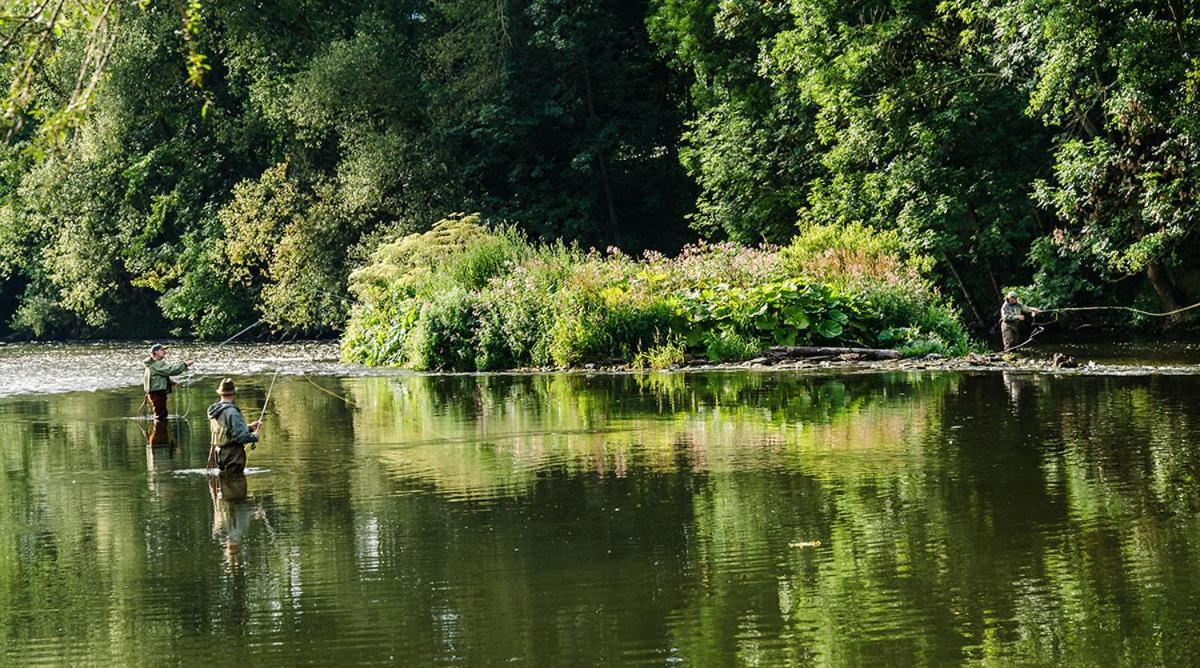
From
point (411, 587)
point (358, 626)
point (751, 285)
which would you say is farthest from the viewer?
point (751, 285)

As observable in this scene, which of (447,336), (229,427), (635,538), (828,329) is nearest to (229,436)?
(229,427)

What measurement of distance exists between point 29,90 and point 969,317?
33444 millimetres

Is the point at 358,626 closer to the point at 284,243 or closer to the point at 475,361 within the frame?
the point at 475,361

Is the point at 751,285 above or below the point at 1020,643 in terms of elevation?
above

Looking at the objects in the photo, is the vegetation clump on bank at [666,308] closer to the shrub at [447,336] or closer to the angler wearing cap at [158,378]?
the shrub at [447,336]

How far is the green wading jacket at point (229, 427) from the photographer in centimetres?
1338

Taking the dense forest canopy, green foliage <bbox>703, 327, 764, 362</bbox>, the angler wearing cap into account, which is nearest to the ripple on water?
the dense forest canopy

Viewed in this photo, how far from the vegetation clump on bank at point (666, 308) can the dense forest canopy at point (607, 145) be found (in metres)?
4.13

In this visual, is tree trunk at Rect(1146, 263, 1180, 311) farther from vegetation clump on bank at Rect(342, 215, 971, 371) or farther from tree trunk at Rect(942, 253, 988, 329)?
vegetation clump on bank at Rect(342, 215, 971, 371)

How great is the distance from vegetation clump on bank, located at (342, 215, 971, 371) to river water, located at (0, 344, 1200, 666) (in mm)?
7409

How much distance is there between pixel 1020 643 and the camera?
717cm

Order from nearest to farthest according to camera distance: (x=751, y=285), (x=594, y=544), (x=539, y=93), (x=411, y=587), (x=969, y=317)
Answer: (x=411, y=587), (x=594, y=544), (x=751, y=285), (x=969, y=317), (x=539, y=93)

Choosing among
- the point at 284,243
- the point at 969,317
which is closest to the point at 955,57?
the point at 969,317

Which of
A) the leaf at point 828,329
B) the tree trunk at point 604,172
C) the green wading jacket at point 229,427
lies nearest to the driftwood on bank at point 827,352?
the leaf at point 828,329
